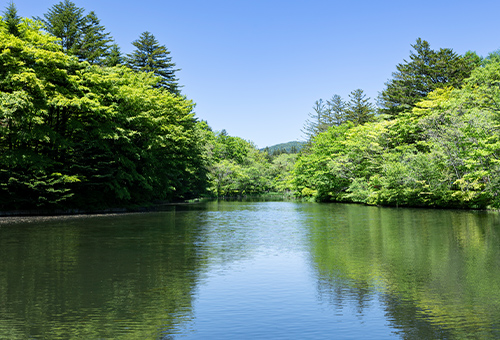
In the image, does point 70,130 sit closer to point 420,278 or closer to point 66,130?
point 66,130

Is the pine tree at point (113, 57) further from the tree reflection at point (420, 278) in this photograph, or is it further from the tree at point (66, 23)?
the tree reflection at point (420, 278)

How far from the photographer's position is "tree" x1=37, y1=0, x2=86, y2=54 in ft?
157

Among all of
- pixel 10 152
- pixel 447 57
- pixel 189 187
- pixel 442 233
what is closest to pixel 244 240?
pixel 442 233

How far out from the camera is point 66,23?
4897 centimetres

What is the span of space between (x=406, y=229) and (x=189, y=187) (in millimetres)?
40990

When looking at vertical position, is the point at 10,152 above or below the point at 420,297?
above

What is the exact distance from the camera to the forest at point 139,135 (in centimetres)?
2542

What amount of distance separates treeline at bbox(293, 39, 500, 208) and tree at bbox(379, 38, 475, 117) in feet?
0.37

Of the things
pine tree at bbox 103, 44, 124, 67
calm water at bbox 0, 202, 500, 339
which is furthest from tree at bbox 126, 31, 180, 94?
calm water at bbox 0, 202, 500, 339

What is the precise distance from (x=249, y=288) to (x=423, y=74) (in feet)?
170

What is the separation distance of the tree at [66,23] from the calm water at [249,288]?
39.9 meters

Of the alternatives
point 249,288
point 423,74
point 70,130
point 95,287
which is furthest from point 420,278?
point 423,74

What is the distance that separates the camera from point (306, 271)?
9.99m

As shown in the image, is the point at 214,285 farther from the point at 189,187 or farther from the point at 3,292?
the point at 189,187
